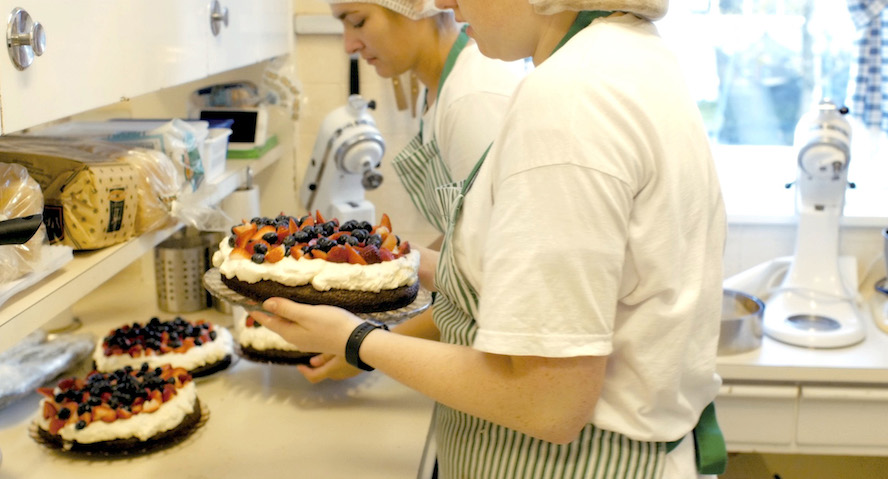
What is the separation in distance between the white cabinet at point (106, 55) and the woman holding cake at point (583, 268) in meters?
0.48

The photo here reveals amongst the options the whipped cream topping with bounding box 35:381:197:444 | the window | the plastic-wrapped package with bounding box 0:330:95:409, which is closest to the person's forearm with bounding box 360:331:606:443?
the whipped cream topping with bounding box 35:381:197:444

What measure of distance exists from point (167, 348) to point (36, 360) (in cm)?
25

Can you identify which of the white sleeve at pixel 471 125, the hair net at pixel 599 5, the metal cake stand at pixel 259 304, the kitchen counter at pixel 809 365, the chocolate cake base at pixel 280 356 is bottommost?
the kitchen counter at pixel 809 365

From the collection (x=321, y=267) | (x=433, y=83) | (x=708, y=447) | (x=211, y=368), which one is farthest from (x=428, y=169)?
(x=708, y=447)

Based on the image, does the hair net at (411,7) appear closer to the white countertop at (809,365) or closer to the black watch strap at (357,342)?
the black watch strap at (357,342)

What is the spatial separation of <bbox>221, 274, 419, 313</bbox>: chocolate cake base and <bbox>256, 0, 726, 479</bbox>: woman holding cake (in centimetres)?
19

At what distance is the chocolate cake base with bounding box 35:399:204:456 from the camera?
56.8 inches

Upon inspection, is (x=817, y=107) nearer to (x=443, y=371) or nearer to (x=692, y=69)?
(x=692, y=69)

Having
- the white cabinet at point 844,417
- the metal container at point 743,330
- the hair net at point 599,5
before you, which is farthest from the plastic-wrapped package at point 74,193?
the white cabinet at point 844,417

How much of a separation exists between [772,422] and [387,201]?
1.26m

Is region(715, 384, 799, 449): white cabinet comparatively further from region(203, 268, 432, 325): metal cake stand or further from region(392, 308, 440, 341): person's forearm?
region(203, 268, 432, 325): metal cake stand

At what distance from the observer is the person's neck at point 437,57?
177 centimetres

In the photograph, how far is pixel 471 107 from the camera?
1.51 metres

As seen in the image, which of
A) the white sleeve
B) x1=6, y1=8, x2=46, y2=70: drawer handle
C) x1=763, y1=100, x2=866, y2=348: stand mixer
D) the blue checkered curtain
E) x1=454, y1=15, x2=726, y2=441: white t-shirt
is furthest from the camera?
the blue checkered curtain
